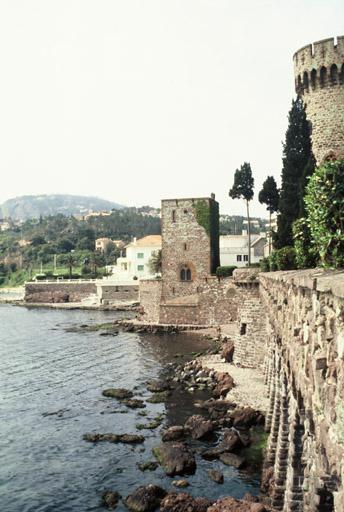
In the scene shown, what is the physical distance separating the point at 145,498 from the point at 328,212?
10.8 metres

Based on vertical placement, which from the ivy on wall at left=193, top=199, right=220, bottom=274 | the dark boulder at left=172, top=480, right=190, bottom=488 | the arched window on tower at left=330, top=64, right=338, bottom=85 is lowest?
the dark boulder at left=172, top=480, right=190, bottom=488

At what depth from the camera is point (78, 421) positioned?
25500 mm

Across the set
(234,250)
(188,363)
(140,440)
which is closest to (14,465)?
(140,440)

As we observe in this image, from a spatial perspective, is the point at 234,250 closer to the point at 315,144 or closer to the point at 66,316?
the point at 66,316

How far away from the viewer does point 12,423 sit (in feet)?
82.7

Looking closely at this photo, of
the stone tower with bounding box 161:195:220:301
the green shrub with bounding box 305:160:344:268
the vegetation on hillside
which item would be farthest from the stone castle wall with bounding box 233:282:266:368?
the vegetation on hillside

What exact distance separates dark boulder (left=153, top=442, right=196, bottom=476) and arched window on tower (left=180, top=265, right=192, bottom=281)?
3384cm

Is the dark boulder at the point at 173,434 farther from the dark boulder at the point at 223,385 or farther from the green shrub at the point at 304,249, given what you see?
the green shrub at the point at 304,249

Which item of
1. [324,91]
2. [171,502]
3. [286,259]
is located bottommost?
[171,502]

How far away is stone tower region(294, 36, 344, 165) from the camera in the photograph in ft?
109

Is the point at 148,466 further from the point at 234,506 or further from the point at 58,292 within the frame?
the point at 58,292

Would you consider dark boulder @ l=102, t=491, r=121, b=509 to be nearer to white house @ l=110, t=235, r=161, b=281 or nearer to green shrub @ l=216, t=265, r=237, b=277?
green shrub @ l=216, t=265, r=237, b=277

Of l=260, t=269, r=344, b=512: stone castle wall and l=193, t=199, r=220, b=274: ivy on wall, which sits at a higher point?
l=193, t=199, r=220, b=274: ivy on wall

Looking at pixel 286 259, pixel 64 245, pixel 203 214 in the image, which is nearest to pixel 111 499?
pixel 286 259
